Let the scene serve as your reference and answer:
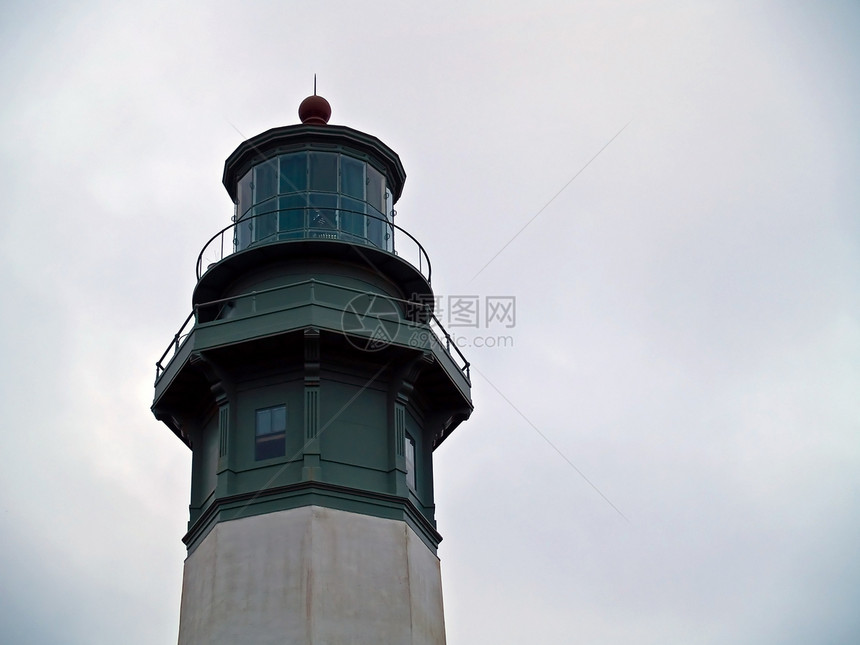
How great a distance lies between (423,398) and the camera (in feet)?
91.1

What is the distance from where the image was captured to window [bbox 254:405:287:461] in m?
25.1

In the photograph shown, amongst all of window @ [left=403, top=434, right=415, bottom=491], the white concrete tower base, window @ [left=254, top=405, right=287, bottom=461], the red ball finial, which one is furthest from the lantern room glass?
the white concrete tower base

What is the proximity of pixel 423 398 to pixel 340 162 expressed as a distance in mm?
6154

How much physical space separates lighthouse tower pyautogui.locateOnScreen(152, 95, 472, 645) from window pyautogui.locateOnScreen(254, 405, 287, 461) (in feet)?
0.12

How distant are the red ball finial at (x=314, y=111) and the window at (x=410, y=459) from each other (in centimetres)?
852

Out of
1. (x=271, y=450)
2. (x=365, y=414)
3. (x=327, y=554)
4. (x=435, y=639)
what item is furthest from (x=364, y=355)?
(x=435, y=639)

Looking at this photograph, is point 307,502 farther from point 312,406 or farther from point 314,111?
point 314,111

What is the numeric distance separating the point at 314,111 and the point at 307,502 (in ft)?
34.9

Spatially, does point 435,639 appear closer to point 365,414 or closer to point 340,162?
point 365,414

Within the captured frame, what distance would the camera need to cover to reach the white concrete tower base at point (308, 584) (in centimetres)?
2294

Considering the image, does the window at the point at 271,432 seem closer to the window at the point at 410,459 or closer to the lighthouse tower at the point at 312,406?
the lighthouse tower at the point at 312,406

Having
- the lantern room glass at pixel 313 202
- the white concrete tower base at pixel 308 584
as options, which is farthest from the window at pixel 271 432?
the lantern room glass at pixel 313 202

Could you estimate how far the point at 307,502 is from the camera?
2409 centimetres

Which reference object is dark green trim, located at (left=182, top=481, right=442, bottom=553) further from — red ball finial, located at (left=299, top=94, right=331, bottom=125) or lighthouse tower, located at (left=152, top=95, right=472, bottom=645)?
red ball finial, located at (left=299, top=94, right=331, bottom=125)
